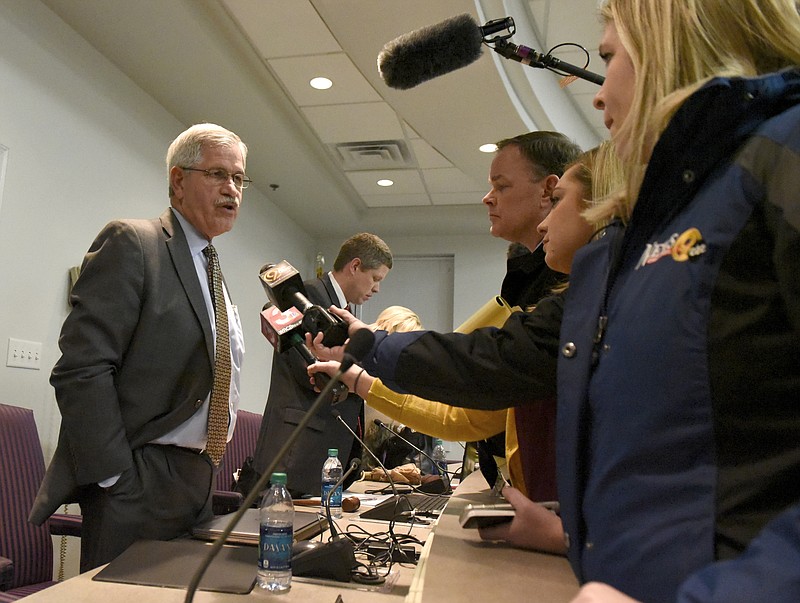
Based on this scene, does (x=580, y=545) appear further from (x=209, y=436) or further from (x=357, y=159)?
(x=357, y=159)

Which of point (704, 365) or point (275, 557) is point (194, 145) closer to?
point (275, 557)

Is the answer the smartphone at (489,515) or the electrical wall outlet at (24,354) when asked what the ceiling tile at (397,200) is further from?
the smartphone at (489,515)

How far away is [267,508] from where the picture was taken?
1252 mm

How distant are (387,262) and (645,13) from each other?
97.8 inches

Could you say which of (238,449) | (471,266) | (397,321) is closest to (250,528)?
(397,321)

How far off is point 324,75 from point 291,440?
3.14 m

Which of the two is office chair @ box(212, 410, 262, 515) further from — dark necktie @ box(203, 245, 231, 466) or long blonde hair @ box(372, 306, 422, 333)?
dark necktie @ box(203, 245, 231, 466)

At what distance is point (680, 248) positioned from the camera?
0.56 metres

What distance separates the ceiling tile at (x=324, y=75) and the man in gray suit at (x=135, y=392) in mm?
1862

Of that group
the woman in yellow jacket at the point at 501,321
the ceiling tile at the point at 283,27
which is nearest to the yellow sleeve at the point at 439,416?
the woman in yellow jacket at the point at 501,321

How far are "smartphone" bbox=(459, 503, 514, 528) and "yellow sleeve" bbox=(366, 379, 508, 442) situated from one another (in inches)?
10.9

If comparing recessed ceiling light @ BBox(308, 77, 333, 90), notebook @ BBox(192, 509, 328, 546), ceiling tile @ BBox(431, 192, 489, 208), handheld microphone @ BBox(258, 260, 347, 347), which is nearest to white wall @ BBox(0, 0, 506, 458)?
recessed ceiling light @ BBox(308, 77, 333, 90)

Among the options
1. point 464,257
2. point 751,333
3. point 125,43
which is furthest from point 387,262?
point 464,257

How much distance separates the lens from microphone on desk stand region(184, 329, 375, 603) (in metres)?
0.56
